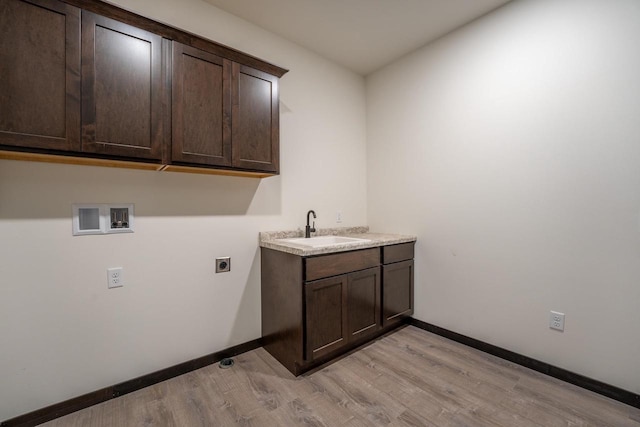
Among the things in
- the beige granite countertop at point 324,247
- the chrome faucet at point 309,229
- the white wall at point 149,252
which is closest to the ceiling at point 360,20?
the white wall at point 149,252

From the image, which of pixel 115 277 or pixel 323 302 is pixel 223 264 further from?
pixel 323 302

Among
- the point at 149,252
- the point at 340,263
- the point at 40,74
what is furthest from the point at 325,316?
the point at 40,74

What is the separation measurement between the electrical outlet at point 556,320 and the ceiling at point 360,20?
2.27 meters

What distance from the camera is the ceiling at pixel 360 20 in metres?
2.09

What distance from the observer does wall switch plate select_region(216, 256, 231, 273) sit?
2.13 metres

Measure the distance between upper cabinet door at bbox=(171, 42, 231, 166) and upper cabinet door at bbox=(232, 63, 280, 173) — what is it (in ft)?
0.20

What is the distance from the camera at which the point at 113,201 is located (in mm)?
1718

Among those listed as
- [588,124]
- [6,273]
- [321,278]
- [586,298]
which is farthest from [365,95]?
[6,273]

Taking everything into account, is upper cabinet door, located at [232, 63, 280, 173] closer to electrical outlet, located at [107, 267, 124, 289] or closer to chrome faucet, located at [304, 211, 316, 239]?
chrome faucet, located at [304, 211, 316, 239]

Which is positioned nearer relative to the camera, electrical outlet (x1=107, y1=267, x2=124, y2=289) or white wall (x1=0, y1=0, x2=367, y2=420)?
white wall (x1=0, y1=0, x2=367, y2=420)

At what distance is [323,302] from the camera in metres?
1.99

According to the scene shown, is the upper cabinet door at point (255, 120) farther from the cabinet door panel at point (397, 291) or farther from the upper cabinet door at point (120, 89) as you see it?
the cabinet door panel at point (397, 291)

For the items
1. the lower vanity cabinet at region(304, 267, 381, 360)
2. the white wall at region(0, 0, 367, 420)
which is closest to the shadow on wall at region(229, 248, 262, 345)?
the white wall at region(0, 0, 367, 420)

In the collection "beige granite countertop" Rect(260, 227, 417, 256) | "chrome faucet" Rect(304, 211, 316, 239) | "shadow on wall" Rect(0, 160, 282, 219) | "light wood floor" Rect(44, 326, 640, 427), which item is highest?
"shadow on wall" Rect(0, 160, 282, 219)
